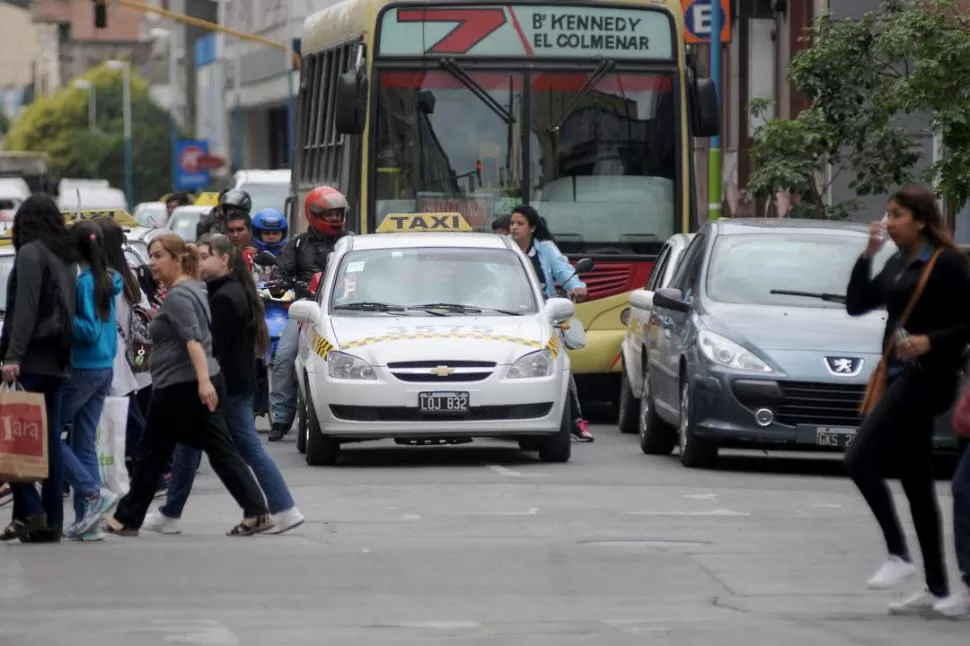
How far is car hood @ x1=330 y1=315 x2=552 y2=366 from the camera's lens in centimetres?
1561

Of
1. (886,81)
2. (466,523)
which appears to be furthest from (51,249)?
(886,81)

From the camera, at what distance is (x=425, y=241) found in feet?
56.1

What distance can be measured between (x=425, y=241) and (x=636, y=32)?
4.34m

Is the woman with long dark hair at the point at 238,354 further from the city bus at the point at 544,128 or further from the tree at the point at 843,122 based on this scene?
the tree at the point at 843,122

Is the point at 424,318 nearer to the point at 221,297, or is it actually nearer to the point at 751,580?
the point at 221,297

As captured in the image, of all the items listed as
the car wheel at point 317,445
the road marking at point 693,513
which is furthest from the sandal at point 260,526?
the car wheel at point 317,445

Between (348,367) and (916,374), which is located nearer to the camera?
(916,374)

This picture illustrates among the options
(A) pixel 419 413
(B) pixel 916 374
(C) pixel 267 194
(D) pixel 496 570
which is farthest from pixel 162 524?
(C) pixel 267 194

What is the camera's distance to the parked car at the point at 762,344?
15.0 metres

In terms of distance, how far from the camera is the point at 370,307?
16469 mm

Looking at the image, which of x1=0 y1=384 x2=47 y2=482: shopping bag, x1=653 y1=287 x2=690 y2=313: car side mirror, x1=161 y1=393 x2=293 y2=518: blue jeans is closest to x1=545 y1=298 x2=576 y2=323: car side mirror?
x1=653 y1=287 x2=690 y2=313: car side mirror

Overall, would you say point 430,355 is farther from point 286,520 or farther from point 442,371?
point 286,520

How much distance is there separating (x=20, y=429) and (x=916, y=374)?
4.35 meters

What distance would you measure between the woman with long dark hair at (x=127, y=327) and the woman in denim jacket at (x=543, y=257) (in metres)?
3.99
